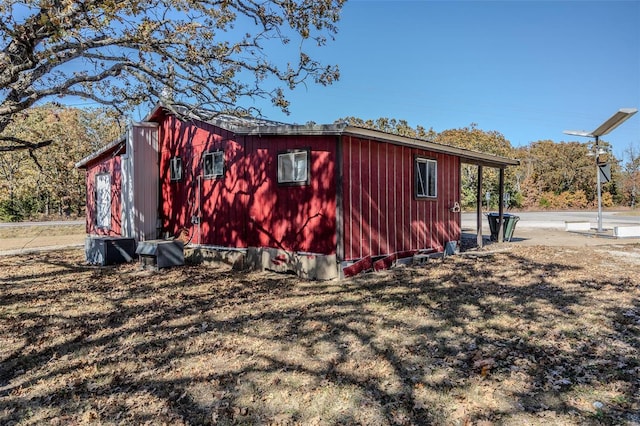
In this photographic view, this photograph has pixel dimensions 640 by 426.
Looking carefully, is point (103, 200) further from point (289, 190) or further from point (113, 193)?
point (289, 190)

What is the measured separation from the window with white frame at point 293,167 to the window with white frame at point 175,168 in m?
4.02

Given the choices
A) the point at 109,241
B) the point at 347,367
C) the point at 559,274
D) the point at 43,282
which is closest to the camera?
the point at 347,367

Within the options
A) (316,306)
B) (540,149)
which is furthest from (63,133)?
(540,149)

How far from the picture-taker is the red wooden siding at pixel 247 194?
772 cm

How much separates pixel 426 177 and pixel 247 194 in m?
4.42

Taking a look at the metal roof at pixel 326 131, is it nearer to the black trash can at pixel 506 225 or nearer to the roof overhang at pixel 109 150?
the roof overhang at pixel 109 150

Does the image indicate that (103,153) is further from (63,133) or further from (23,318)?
(63,133)

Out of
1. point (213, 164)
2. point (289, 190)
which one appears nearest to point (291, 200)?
point (289, 190)

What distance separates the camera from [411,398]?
326 centimetres

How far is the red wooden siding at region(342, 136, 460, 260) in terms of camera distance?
7.82 metres

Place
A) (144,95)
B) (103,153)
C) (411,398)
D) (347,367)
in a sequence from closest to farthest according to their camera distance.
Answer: (411,398) < (347,367) < (144,95) < (103,153)

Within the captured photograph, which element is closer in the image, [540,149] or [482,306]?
[482,306]

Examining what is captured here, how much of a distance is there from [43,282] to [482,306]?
8300 mm

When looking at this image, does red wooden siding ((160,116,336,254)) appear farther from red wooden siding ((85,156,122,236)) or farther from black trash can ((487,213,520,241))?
black trash can ((487,213,520,241))
